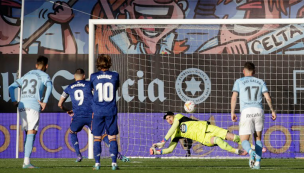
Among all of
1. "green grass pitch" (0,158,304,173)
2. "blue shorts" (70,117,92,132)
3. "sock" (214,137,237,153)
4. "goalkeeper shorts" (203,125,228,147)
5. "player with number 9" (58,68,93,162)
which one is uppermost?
"player with number 9" (58,68,93,162)

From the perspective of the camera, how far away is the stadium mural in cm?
1513

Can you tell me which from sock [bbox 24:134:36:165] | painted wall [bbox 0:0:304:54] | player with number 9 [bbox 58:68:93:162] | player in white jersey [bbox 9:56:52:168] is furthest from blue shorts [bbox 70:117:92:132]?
painted wall [bbox 0:0:304:54]

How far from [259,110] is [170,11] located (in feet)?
25.7

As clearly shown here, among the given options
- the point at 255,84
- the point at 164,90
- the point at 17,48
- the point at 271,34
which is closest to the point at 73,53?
the point at 17,48

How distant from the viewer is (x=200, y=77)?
15406 millimetres

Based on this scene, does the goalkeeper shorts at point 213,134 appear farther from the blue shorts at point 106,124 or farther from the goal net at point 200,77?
the goal net at point 200,77

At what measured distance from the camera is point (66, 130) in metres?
15.7

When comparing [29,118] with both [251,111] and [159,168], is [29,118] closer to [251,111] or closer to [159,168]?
[159,168]

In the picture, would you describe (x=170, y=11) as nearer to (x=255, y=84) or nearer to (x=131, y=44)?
(x=131, y=44)

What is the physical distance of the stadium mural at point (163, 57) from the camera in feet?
49.6

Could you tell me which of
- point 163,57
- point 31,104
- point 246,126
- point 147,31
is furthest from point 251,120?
point 147,31

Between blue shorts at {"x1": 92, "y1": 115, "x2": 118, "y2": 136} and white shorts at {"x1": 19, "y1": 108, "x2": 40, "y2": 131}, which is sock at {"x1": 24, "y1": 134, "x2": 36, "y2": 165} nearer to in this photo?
white shorts at {"x1": 19, "y1": 108, "x2": 40, "y2": 131}

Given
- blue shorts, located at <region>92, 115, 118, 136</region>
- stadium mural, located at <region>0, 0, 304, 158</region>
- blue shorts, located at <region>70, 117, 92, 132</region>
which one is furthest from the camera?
stadium mural, located at <region>0, 0, 304, 158</region>

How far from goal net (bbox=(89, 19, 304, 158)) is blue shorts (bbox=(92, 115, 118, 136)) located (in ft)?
20.4
